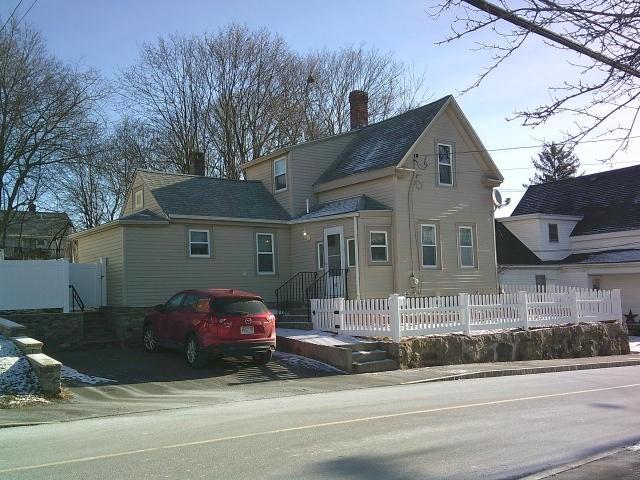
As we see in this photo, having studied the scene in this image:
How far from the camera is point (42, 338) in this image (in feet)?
59.6

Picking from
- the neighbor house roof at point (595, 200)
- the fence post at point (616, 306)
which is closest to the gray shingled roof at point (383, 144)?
the fence post at point (616, 306)

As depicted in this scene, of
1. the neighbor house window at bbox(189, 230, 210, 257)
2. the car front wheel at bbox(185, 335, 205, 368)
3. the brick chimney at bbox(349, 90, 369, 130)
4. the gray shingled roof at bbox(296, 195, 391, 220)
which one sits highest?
the brick chimney at bbox(349, 90, 369, 130)

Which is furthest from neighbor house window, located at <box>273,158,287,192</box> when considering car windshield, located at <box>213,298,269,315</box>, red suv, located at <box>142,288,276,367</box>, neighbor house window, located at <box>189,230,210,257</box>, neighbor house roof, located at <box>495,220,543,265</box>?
neighbor house roof, located at <box>495,220,543,265</box>

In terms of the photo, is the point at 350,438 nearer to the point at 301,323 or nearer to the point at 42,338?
the point at 301,323

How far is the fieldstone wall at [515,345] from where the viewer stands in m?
16.4

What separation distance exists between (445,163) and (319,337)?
10.2m

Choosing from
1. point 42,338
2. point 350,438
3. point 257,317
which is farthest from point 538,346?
point 42,338

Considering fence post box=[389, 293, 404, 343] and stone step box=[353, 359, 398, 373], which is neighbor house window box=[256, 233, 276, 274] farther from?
stone step box=[353, 359, 398, 373]

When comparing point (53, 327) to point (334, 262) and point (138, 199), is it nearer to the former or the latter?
point (138, 199)

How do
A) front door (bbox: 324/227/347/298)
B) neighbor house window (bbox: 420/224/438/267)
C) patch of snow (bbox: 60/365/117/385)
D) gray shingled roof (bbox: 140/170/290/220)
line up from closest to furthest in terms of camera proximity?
1. patch of snow (bbox: 60/365/117/385)
2. front door (bbox: 324/227/347/298)
3. gray shingled roof (bbox: 140/170/290/220)
4. neighbor house window (bbox: 420/224/438/267)

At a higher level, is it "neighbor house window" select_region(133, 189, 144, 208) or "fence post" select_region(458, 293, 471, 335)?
"neighbor house window" select_region(133, 189, 144, 208)

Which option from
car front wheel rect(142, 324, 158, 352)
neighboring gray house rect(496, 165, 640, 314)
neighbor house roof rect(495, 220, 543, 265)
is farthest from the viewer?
neighboring gray house rect(496, 165, 640, 314)

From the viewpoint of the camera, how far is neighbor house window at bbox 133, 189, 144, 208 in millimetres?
24250

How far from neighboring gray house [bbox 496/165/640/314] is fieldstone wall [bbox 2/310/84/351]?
2089 centimetres
